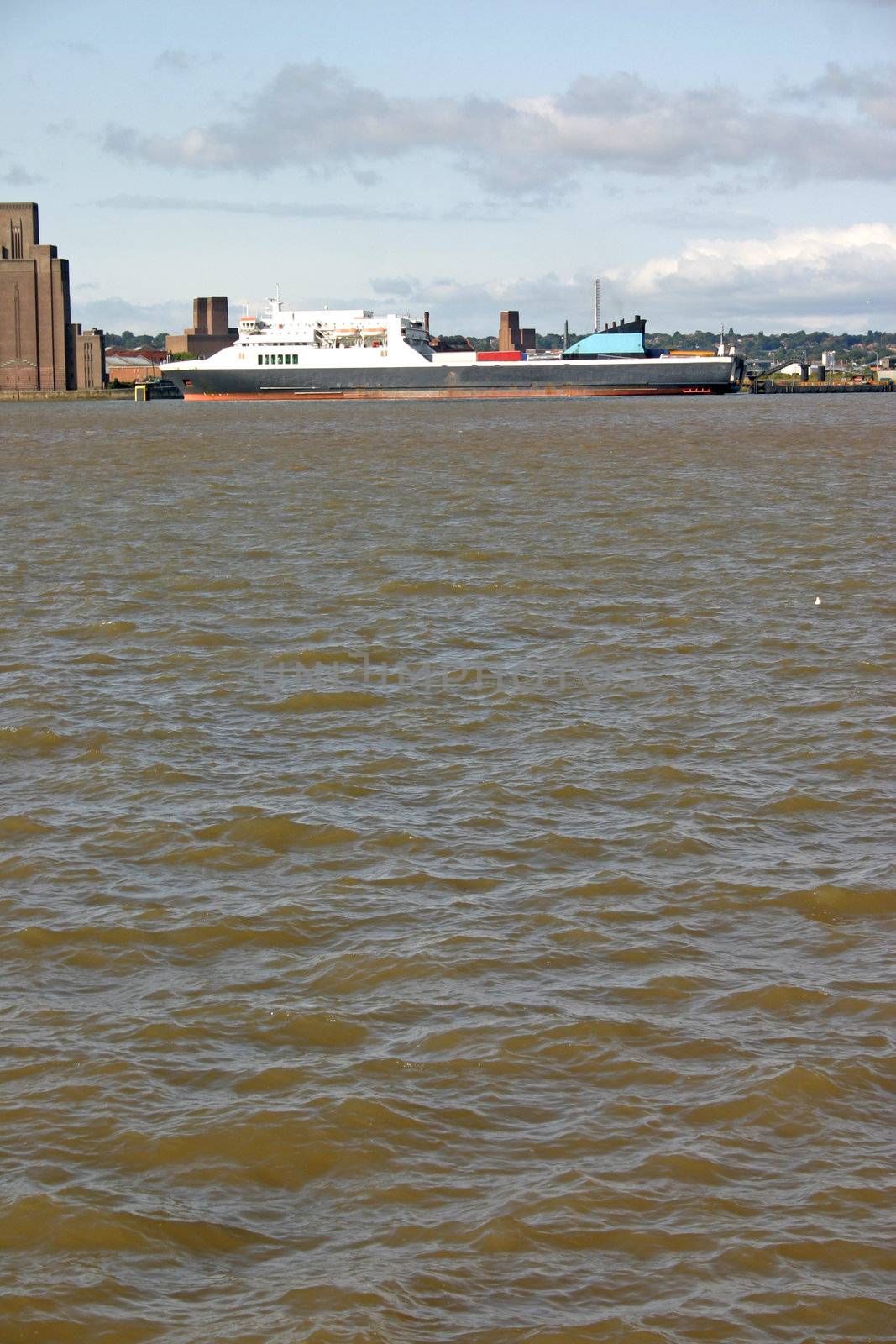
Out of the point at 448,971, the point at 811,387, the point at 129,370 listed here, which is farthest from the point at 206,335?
the point at 448,971

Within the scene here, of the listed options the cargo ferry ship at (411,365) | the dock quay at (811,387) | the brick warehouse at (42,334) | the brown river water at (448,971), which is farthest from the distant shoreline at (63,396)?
the brown river water at (448,971)

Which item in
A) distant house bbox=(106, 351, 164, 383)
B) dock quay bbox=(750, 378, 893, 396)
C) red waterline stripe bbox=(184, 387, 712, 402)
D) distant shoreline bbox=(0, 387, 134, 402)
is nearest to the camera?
red waterline stripe bbox=(184, 387, 712, 402)

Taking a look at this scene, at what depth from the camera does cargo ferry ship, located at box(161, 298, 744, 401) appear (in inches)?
3546

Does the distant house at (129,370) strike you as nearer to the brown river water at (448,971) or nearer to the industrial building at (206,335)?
the industrial building at (206,335)

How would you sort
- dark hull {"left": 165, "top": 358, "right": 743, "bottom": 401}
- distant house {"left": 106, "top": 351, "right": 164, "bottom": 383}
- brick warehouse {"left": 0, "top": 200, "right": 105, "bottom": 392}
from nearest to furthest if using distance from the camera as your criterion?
1. dark hull {"left": 165, "top": 358, "right": 743, "bottom": 401}
2. brick warehouse {"left": 0, "top": 200, "right": 105, "bottom": 392}
3. distant house {"left": 106, "top": 351, "right": 164, "bottom": 383}

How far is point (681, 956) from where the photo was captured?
20.4 ft

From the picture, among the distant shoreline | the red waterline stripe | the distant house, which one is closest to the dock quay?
the red waterline stripe

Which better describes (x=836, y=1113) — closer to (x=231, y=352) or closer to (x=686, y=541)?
(x=686, y=541)

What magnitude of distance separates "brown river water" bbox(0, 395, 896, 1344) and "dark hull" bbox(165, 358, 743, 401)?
76719 mm

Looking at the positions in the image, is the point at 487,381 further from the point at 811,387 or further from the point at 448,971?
the point at 448,971

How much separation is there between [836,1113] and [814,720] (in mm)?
5487

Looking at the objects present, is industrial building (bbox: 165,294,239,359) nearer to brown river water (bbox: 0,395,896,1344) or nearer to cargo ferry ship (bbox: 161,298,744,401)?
cargo ferry ship (bbox: 161,298,744,401)

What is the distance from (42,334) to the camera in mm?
145250

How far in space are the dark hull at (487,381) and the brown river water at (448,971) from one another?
76.7 metres
